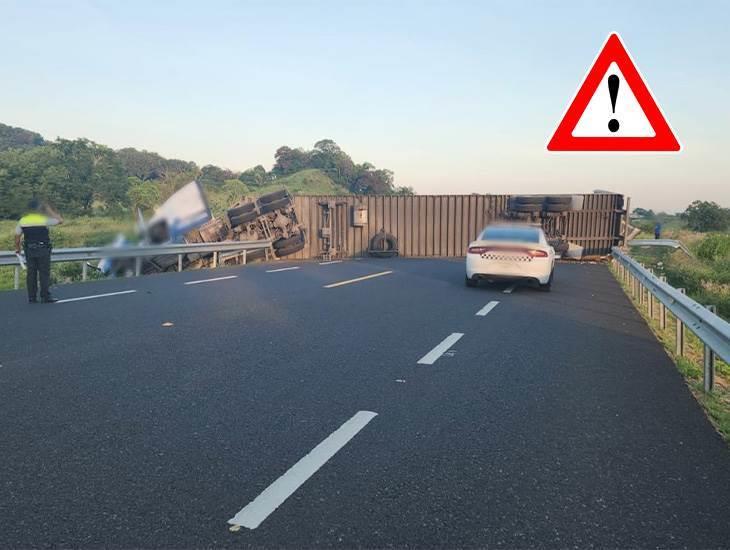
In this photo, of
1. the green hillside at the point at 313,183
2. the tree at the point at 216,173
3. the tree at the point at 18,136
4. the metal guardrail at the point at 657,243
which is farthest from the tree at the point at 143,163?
the metal guardrail at the point at 657,243

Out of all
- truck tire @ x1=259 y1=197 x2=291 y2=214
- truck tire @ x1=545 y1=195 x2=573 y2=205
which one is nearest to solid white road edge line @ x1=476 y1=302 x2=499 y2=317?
truck tire @ x1=259 y1=197 x2=291 y2=214

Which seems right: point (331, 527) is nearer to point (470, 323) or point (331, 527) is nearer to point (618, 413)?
point (618, 413)

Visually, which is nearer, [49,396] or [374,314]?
[49,396]

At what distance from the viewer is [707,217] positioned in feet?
204

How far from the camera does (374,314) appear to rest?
30.7 feet

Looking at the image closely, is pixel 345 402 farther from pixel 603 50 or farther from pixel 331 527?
pixel 603 50

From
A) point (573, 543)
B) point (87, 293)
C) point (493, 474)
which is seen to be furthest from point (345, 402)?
point (87, 293)

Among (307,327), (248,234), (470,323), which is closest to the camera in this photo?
(307,327)

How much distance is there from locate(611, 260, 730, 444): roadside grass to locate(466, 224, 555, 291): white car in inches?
90.3

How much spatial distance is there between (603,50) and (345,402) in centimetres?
448

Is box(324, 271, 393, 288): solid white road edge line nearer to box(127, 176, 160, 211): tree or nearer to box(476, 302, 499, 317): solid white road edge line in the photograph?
box(476, 302, 499, 317): solid white road edge line

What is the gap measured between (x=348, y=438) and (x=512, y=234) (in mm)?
9722

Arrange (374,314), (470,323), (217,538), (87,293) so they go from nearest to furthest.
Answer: (217,538) → (470,323) → (374,314) → (87,293)

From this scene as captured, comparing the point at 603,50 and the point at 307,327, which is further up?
the point at 603,50
